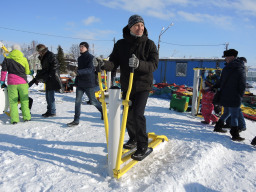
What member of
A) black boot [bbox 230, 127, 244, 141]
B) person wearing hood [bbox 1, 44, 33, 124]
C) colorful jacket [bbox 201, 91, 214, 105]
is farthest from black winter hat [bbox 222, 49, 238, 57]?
person wearing hood [bbox 1, 44, 33, 124]

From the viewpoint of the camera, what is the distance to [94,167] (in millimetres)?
2621

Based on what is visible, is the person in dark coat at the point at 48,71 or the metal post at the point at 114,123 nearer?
the metal post at the point at 114,123

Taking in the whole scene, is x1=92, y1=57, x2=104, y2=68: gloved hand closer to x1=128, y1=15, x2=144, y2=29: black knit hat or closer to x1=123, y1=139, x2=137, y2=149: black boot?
x1=128, y1=15, x2=144, y2=29: black knit hat

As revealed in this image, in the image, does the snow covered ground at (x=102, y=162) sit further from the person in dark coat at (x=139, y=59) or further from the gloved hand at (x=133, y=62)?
the gloved hand at (x=133, y=62)

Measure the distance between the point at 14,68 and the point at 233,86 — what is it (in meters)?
4.88

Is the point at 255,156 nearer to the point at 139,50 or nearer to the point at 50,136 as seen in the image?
the point at 139,50

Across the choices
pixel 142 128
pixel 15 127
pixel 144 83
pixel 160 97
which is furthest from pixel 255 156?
pixel 160 97

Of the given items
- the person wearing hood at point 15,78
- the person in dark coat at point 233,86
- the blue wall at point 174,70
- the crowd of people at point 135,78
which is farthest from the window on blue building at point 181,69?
the person wearing hood at point 15,78

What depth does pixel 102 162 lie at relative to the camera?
278 cm

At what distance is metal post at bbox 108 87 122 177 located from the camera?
226cm

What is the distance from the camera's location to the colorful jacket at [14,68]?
4.32m

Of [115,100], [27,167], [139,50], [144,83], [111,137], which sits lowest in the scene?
[27,167]

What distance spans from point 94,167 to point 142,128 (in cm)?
86

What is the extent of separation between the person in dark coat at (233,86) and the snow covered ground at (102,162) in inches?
17.7
